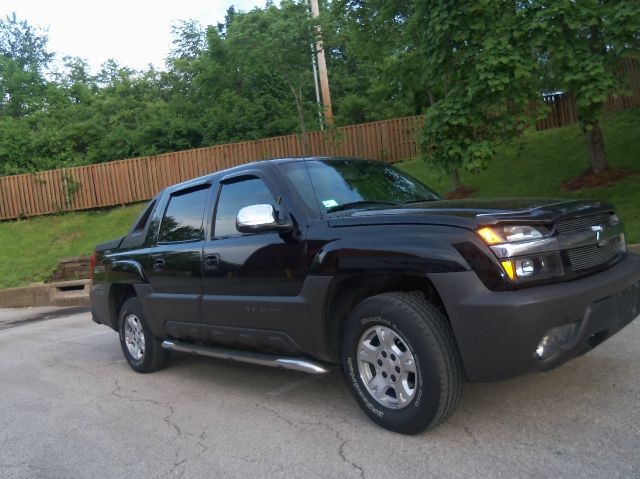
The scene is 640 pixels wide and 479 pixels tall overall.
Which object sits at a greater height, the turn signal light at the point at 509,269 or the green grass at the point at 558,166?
the green grass at the point at 558,166

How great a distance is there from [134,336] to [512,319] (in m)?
4.31

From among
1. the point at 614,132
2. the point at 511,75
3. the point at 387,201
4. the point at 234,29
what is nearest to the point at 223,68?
the point at 234,29

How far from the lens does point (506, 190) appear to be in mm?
12758

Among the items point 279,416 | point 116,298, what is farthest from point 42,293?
point 279,416

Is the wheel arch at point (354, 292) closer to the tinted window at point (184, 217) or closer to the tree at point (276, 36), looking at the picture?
the tinted window at point (184, 217)

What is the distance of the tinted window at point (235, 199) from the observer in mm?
4590

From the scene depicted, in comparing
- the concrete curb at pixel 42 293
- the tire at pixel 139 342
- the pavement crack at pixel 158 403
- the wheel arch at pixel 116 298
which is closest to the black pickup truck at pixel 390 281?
the pavement crack at pixel 158 403

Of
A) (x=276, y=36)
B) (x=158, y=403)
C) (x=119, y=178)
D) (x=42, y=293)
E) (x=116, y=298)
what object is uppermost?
(x=276, y=36)

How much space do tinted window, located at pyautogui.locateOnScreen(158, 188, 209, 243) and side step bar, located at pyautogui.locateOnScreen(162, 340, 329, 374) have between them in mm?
963

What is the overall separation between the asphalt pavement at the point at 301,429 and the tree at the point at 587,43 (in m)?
4.78

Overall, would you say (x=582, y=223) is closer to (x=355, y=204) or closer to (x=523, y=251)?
(x=523, y=251)

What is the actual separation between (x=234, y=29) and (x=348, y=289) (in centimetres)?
1642

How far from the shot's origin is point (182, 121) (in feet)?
79.5

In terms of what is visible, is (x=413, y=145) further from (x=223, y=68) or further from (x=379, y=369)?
(x=379, y=369)
